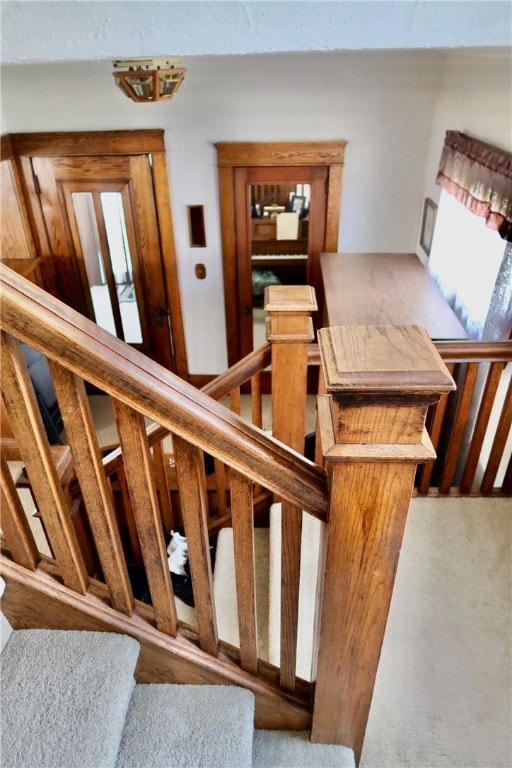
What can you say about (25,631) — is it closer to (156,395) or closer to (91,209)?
(156,395)

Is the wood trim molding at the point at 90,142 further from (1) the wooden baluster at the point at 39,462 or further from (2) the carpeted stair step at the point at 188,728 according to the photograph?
(2) the carpeted stair step at the point at 188,728

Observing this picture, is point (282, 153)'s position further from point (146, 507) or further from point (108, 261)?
point (146, 507)

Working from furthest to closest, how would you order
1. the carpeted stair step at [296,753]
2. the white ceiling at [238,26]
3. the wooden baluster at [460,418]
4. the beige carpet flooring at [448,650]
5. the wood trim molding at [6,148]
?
1. the wood trim molding at [6,148]
2. the wooden baluster at [460,418]
3. the beige carpet flooring at [448,650]
4. the carpeted stair step at [296,753]
5. the white ceiling at [238,26]

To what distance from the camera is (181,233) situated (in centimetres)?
365

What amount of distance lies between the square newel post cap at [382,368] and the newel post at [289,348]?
83cm

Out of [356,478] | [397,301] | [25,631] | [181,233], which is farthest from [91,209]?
[356,478]

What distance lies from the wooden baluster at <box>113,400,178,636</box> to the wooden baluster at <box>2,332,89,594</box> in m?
0.14

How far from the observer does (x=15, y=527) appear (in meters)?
0.99

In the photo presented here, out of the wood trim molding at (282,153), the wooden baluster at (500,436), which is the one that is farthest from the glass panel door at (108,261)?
the wooden baluster at (500,436)

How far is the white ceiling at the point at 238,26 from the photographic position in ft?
2.15

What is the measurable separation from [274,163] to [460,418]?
2.33 m

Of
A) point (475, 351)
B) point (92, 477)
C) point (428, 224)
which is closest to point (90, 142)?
point (428, 224)

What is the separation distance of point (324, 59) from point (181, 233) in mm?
1455

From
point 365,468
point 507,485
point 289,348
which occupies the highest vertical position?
point 365,468
